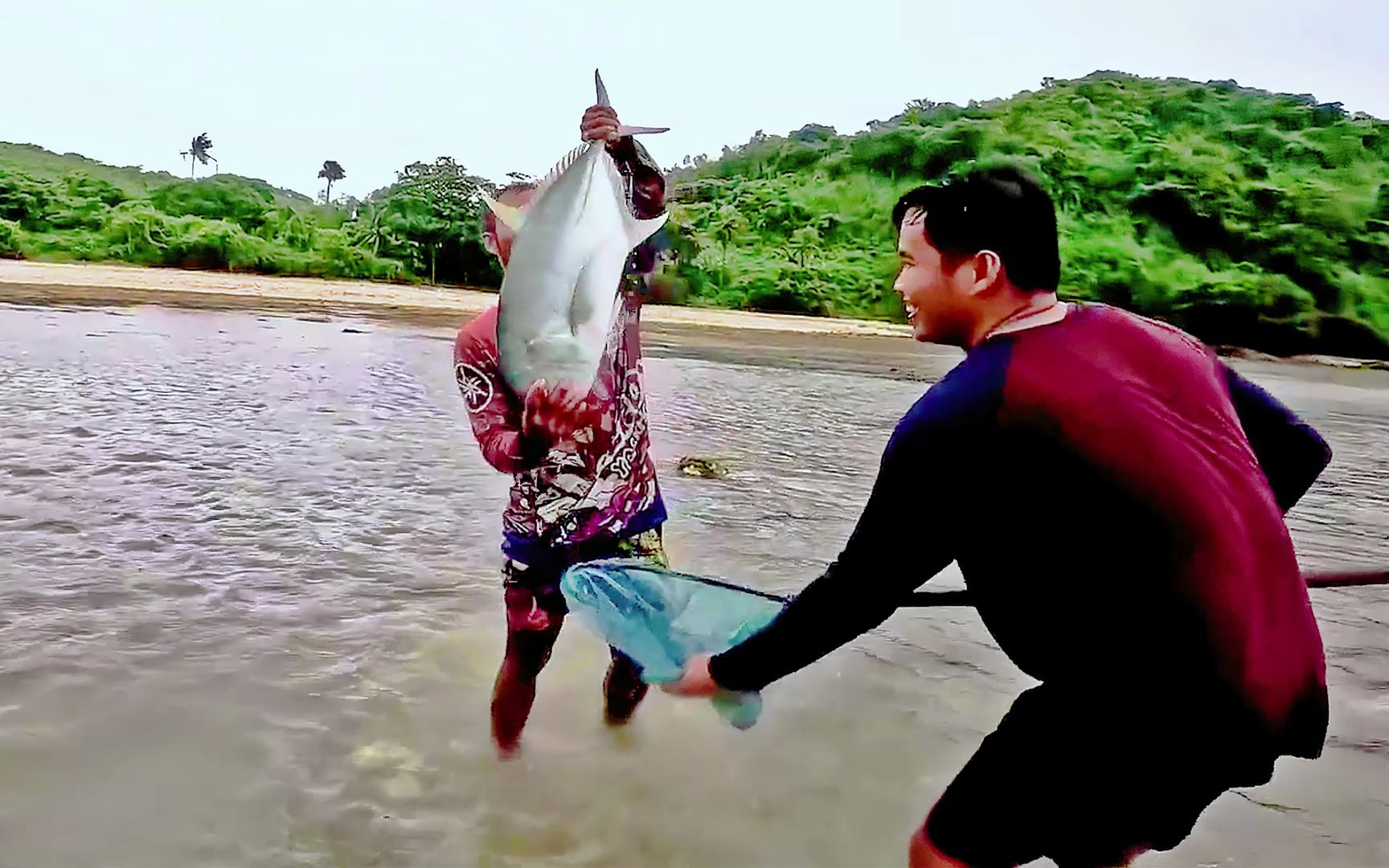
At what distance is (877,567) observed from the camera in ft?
5.56

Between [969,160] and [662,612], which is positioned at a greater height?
[969,160]

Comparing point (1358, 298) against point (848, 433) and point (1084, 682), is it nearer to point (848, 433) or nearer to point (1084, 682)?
point (848, 433)

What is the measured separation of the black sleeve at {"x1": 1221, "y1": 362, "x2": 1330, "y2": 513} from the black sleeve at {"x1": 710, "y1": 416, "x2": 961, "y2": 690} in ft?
1.86

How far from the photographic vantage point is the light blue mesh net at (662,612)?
222 centimetres

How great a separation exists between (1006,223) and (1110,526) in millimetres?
459

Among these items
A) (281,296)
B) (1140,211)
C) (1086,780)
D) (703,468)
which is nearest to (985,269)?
(1086,780)

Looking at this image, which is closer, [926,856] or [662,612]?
[926,856]

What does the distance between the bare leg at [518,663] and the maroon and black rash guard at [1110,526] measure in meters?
1.44

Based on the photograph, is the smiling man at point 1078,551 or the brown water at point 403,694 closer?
the smiling man at point 1078,551

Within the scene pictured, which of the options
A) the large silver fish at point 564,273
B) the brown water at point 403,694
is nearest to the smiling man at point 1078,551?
the large silver fish at point 564,273

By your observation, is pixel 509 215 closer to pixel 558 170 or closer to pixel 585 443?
pixel 558 170

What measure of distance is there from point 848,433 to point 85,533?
6.55m

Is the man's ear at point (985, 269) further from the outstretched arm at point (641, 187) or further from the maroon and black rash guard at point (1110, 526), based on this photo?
the outstretched arm at point (641, 187)

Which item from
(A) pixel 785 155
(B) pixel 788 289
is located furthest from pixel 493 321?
(A) pixel 785 155
